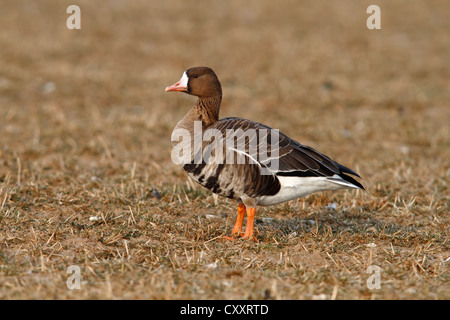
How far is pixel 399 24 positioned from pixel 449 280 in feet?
55.0

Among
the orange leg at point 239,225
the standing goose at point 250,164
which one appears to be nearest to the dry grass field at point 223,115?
the orange leg at point 239,225

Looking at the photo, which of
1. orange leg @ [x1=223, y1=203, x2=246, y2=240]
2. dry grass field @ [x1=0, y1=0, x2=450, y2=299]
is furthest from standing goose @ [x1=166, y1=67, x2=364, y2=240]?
dry grass field @ [x1=0, y1=0, x2=450, y2=299]

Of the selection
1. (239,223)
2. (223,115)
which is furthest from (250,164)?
(223,115)

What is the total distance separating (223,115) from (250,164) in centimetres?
678

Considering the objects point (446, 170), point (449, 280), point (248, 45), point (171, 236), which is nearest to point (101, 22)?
point (248, 45)

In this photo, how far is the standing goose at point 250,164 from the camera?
5.48m

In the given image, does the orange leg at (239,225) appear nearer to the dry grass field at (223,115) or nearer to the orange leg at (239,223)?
Answer: the orange leg at (239,223)

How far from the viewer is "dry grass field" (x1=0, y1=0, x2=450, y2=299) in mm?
4922

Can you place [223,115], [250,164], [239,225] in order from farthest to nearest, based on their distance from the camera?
[223,115], [239,225], [250,164]

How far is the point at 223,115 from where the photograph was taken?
1219 centimetres

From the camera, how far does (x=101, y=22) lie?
58.8 ft

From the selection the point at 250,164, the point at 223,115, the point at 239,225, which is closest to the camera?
the point at 250,164

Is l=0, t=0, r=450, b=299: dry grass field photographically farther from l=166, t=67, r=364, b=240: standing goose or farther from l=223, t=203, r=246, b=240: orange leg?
l=166, t=67, r=364, b=240: standing goose

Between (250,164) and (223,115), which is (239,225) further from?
(223,115)
